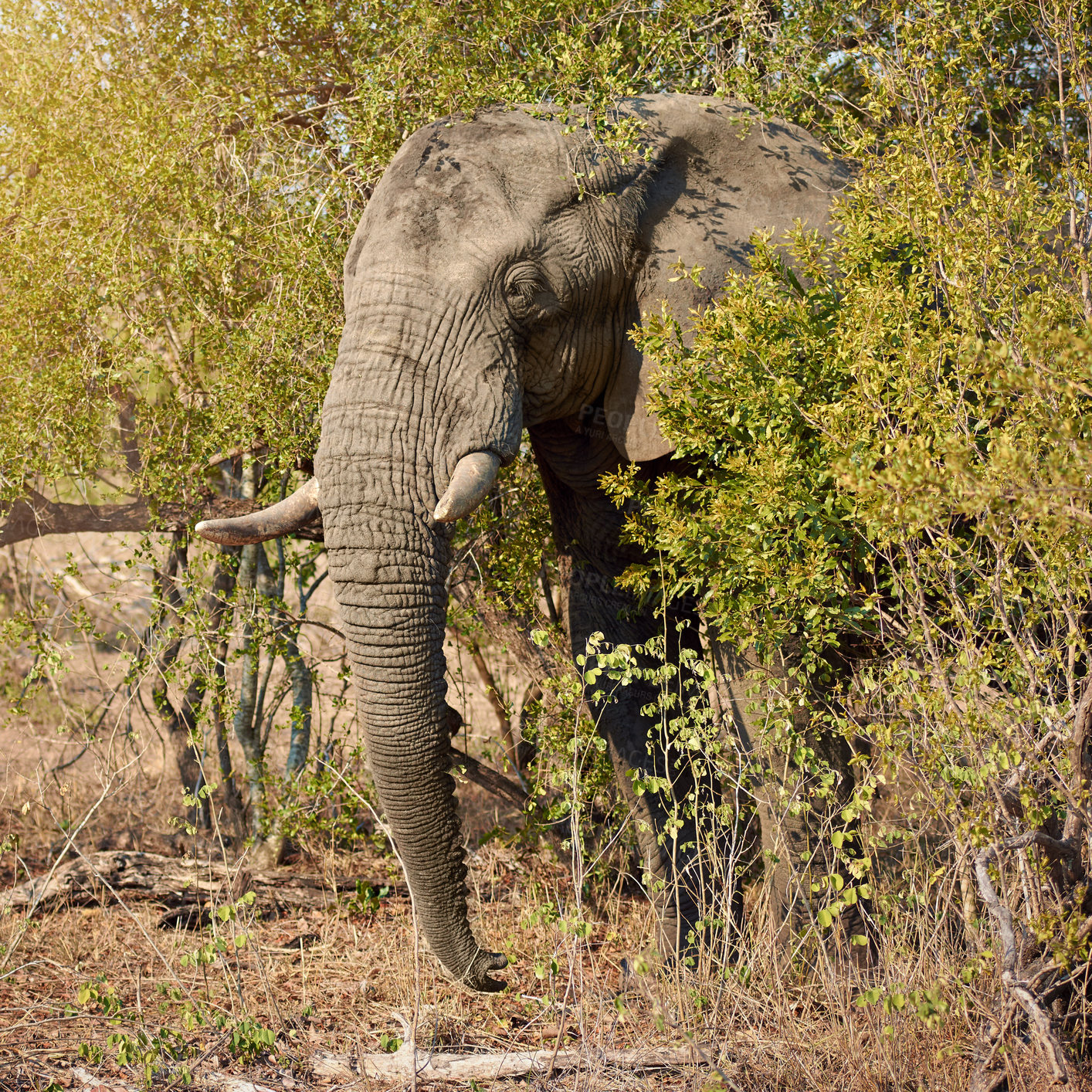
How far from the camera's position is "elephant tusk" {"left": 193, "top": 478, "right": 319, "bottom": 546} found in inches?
178

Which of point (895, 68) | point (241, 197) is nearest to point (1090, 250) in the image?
point (895, 68)

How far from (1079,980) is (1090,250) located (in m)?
2.41

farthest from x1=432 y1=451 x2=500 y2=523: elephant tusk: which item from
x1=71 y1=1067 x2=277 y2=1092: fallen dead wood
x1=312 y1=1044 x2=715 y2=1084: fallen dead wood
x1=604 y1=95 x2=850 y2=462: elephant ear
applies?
x1=71 y1=1067 x2=277 y2=1092: fallen dead wood

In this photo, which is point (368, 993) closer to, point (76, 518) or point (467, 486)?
point (467, 486)

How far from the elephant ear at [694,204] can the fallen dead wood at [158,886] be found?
117 inches

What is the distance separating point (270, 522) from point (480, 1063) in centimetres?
212

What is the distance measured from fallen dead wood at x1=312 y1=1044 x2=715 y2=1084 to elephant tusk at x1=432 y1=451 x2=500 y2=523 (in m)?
1.78

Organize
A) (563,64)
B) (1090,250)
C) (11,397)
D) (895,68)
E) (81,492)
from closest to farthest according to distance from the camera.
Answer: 1. (1090,250)
2. (895,68)
3. (563,64)
4. (11,397)
5. (81,492)

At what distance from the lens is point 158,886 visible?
6.02m

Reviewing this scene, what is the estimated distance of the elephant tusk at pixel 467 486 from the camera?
4184 millimetres

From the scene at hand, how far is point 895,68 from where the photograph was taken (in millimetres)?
4406

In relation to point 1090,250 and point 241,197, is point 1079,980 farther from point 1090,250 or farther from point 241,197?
point 241,197

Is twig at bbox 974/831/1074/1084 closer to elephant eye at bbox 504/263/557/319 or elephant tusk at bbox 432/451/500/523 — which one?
elephant tusk at bbox 432/451/500/523

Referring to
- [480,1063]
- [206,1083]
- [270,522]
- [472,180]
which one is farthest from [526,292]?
[206,1083]
